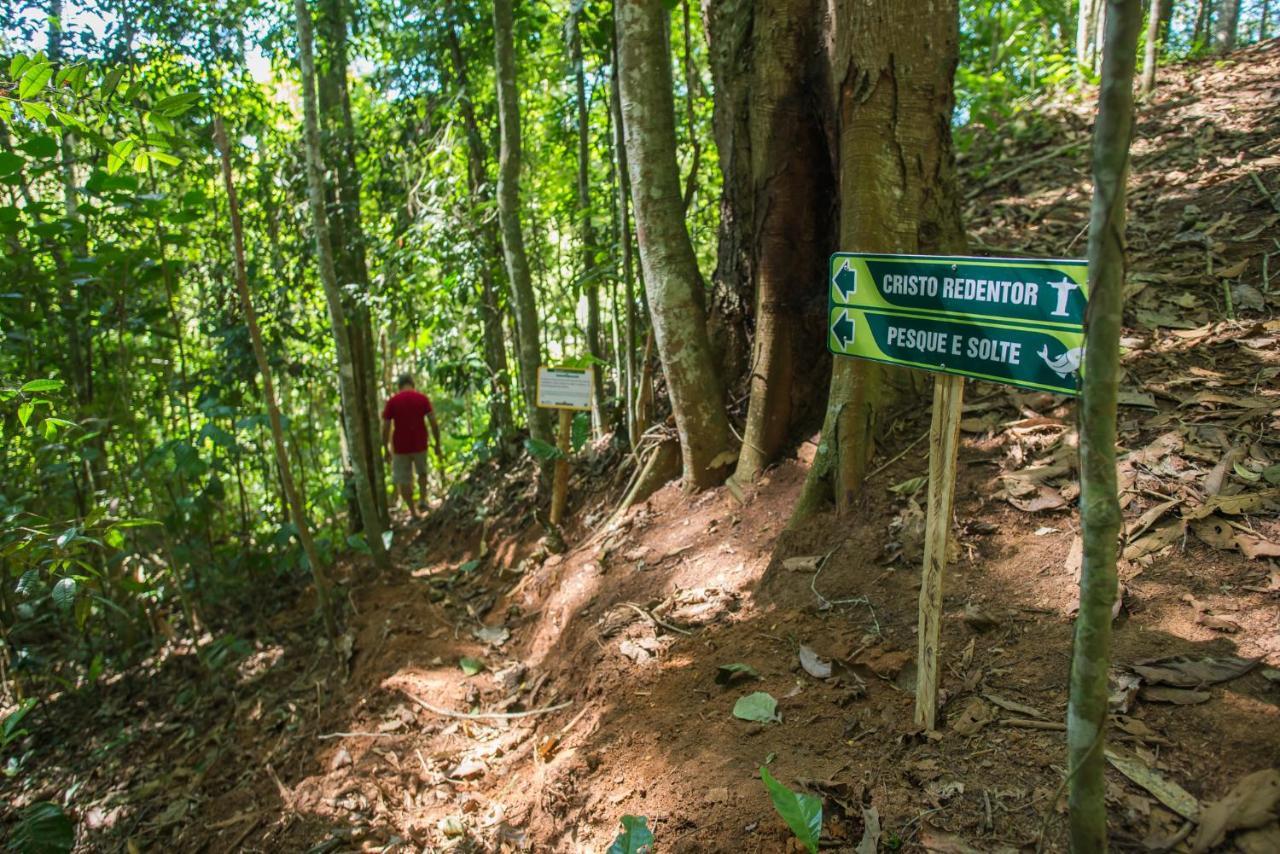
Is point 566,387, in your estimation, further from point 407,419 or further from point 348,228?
point 407,419

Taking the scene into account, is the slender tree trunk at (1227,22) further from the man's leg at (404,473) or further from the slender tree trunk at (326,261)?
the man's leg at (404,473)

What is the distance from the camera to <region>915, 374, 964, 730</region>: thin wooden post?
2.46m

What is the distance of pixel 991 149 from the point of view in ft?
25.5

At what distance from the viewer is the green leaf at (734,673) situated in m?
3.23

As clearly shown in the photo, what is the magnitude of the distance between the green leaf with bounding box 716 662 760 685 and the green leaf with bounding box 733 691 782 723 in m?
0.15

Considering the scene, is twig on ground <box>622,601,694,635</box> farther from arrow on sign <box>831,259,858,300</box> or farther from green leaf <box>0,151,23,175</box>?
green leaf <box>0,151,23,175</box>

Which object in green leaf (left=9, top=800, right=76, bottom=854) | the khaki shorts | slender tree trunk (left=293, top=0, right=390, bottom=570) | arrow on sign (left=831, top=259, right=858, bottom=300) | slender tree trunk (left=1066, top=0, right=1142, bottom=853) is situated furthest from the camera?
the khaki shorts

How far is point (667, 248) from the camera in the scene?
16.5ft

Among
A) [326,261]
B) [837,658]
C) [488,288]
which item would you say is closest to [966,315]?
[837,658]

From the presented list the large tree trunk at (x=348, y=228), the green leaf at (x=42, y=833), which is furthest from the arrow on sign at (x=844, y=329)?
the large tree trunk at (x=348, y=228)

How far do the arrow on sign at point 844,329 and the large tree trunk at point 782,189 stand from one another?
6.34 feet

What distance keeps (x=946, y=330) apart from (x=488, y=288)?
699 cm

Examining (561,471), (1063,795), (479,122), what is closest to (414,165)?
(479,122)

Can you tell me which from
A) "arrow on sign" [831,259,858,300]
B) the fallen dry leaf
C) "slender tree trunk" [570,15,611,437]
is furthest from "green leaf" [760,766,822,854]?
"slender tree trunk" [570,15,611,437]
